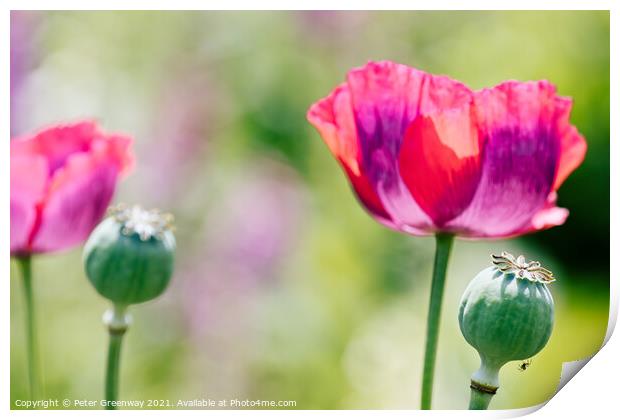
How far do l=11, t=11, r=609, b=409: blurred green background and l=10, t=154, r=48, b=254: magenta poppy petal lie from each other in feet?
0.54

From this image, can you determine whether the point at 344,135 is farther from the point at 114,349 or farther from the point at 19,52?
the point at 19,52

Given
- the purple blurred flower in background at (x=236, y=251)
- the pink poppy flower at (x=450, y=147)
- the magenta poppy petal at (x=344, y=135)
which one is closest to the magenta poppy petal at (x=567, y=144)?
the pink poppy flower at (x=450, y=147)

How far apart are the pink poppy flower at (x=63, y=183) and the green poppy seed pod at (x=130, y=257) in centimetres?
4

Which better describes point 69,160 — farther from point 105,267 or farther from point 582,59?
point 582,59

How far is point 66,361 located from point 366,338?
0.94 ft

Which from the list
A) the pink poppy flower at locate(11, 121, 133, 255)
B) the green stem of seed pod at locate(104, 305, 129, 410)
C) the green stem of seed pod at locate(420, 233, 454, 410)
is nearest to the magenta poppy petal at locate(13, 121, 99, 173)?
the pink poppy flower at locate(11, 121, 133, 255)

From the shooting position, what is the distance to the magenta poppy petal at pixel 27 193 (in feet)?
1.85

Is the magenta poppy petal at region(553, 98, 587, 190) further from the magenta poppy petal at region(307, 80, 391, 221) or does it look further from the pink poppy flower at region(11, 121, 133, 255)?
the pink poppy flower at region(11, 121, 133, 255)

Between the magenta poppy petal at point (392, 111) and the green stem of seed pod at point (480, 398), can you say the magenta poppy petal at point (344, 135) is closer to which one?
the magenta poppy petal at point (392, 111)

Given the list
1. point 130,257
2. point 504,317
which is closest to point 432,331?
point 504,317

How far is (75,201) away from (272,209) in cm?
33

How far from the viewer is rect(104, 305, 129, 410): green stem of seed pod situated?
0.48m

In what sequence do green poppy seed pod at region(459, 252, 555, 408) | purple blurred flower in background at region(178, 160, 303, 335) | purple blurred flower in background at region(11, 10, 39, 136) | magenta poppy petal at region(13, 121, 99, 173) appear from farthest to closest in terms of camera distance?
purple blurred flower in background at region(178, 160, 303, 335) → purple blurred flower in background at region(11, 10, 39, 136) → magenta poppy petal at region(13, 121, 99, 173) → green poppy seed pod at region(459, 252, 555, 408)

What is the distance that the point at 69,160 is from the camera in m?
0.55
